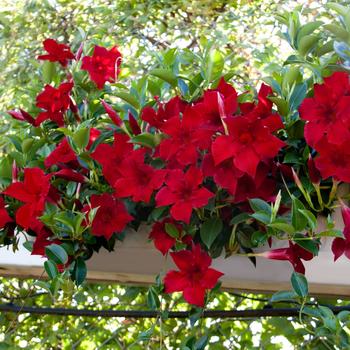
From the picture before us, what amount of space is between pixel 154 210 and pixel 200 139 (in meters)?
0.11

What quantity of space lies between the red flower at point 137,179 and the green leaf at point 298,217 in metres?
0.15

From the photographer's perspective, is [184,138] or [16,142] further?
[16,142]

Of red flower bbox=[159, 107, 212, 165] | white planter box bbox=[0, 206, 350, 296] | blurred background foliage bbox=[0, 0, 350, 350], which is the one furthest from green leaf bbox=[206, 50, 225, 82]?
white planter box bbox=[0, 206, 350, 296]

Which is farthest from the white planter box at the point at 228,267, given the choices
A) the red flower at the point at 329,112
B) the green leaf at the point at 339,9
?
the green leaf at the point at 339,9

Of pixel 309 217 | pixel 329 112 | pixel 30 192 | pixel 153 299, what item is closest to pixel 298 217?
pixel 309 217

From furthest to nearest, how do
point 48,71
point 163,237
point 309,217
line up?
1. point 48,71
2. point 163,237
3. point 309,217

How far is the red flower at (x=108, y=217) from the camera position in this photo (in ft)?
2.54

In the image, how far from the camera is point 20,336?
1.36 metres

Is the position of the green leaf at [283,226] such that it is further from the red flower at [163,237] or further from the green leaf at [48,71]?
the green leaf at [48,71]

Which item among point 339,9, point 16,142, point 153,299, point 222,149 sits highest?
point 339,9

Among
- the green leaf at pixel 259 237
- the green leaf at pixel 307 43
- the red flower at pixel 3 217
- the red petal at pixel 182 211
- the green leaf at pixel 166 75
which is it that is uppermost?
the green leaf at pixel 307 43

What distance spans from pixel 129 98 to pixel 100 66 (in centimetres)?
13

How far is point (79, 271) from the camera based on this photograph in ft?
2.65

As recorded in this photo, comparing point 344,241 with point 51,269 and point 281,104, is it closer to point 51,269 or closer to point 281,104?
point 281,104
